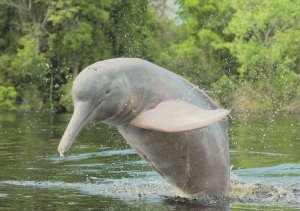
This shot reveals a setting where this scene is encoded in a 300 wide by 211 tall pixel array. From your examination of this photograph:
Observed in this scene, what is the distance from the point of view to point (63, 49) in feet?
168

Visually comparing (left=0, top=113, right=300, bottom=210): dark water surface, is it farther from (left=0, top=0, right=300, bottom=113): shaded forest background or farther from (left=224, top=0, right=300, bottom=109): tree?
(left=224, top=0, right=300, bottom=109): tree

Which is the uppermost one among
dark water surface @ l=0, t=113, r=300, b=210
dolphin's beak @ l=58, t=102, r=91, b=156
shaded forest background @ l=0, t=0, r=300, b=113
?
shaded forest background @ l=0, t=0, r=300, b=113

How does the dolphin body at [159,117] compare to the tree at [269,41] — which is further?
the tree at [269,41]

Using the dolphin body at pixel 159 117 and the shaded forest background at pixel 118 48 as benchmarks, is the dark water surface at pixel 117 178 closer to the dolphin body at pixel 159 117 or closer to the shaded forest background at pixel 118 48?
the dolphin body at pixel 159 117

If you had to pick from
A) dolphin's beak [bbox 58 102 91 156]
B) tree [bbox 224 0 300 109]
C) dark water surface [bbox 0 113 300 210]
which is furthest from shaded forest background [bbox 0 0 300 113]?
dolphin's beak [bbox 58 102 91 156]

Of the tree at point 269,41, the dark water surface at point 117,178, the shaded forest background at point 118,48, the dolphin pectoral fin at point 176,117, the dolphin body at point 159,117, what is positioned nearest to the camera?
the dolphin pectoral fin at point 176,117

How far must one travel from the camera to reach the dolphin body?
26.1 feet

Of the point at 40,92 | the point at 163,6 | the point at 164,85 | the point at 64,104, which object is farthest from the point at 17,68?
the point at 164,85

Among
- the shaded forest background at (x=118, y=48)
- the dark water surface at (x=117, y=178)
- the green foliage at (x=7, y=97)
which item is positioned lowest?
the dark water surface at (x=117, y=178)

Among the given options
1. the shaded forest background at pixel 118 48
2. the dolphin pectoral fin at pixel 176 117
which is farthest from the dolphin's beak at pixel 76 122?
the shaded forest background at pixel 118 48

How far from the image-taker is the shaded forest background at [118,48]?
156 feet

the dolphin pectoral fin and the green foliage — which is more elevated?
the green foliage

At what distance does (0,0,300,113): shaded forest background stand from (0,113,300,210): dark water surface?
26934 mm

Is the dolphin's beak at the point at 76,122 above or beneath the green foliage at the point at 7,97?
beneath
